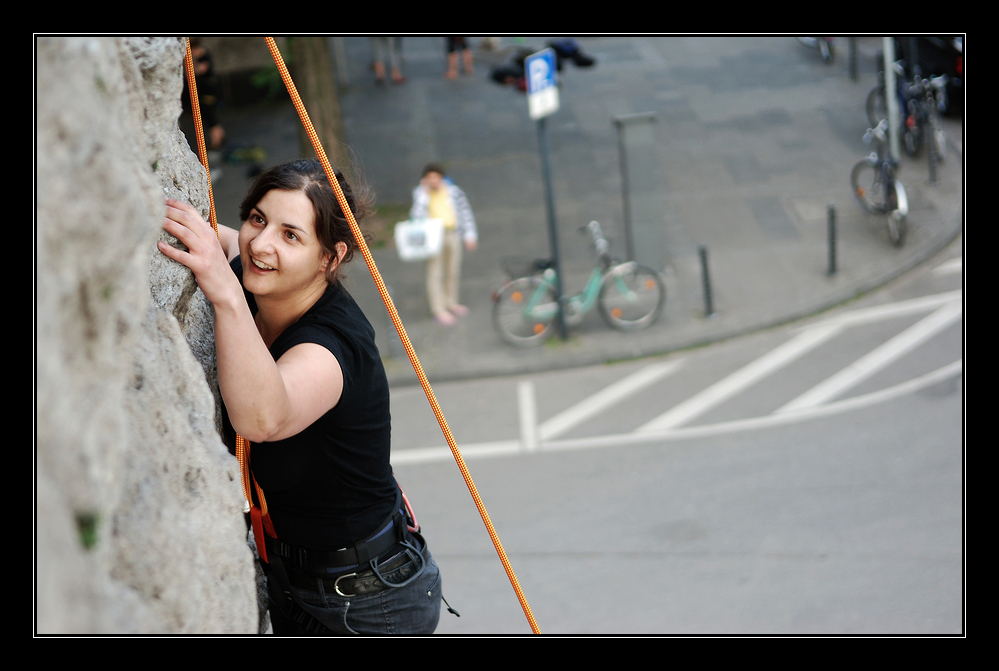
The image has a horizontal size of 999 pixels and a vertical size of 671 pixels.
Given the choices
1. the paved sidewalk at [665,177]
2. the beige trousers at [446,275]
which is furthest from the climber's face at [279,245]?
the beige trousers at [446,275]

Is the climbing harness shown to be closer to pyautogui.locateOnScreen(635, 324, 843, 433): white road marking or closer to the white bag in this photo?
pyautogui.locateOnScreen(635, 324, 843, 433): white road marking

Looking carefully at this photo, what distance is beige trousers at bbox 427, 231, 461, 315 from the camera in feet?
37.1

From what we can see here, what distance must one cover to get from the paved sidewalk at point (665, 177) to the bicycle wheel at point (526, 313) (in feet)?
0.62

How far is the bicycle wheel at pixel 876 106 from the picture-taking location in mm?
16500

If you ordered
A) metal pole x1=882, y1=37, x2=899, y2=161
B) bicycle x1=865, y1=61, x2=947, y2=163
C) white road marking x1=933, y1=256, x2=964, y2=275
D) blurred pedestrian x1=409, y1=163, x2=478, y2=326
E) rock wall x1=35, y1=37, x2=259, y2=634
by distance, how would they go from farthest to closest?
bicycle x1=865, y1=61, x2=947, y2=163
metal pole x1=882, y1=37, x2=899, y2=161
white road marking x1=933, y1=256, x2=964, y2=275
blurred pedestrian x1=409, y1=163, x2=478, y2=326
rock wall x1=35, y1=37, x2=259, y2=634

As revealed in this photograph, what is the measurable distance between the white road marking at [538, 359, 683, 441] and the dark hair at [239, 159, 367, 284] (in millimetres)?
6951

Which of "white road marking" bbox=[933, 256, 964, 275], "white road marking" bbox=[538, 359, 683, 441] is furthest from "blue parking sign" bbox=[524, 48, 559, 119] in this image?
"white road marking" bbox=[933, 256, 964, 275]

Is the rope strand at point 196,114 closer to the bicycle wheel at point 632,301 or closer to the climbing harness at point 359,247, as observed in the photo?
the climbing harness at point 359,247

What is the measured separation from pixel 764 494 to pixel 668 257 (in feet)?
17.9

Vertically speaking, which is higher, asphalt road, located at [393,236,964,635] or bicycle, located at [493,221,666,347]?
bicycle, located at [493,221,666,347]
